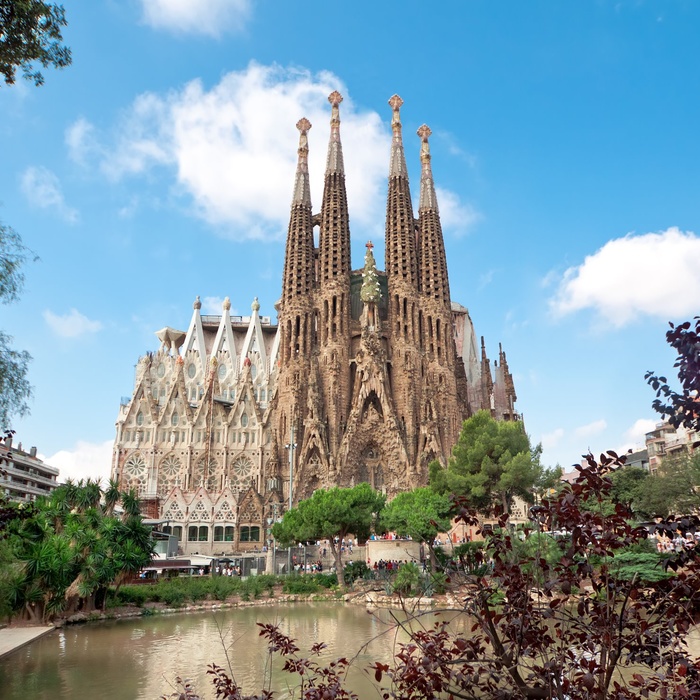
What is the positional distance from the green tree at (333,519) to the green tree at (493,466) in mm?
5664

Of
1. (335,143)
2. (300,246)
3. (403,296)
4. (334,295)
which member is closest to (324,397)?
(334,295)

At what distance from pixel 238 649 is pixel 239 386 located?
4504 centimetres

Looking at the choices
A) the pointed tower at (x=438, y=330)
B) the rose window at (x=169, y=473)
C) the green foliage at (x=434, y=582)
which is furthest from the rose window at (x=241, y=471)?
the green foliage at (x=434, y=582)

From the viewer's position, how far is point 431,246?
56406mm

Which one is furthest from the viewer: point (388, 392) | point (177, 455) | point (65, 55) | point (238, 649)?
point (177, 455)

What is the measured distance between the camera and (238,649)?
1586cm

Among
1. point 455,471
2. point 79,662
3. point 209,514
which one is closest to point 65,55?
point 79,662

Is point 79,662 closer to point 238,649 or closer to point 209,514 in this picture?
point 238,649

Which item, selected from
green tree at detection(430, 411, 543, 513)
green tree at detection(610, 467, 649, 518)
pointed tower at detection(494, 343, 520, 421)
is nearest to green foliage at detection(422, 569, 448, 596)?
green tree at detection(430, 411, 543, 513)

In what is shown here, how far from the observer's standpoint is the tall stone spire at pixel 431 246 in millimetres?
55031

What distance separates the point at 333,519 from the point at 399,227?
31994 millimetres

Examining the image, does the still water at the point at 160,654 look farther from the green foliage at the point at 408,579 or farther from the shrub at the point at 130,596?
the green foliage at the point at 408,579

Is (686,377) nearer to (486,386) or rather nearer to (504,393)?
(486,386)

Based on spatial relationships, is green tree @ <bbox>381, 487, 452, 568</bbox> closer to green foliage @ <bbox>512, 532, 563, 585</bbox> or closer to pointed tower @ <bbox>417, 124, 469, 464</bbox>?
pointed tower @ <bbox>417, 124, 469, 464</bbox>
